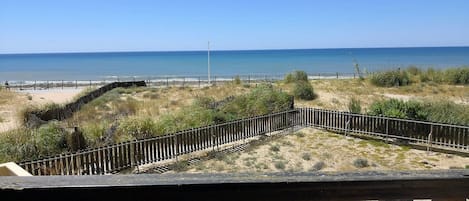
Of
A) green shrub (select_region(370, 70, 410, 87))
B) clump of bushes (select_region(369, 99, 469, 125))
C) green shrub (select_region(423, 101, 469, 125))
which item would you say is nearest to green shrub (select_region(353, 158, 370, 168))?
clump of bushes (select_region(369, 99, 469, 125))

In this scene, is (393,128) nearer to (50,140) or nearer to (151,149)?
(151,149)

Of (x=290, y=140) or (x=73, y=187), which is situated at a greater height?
(x=73, y=187)

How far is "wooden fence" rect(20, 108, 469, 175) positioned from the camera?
10.7 metres

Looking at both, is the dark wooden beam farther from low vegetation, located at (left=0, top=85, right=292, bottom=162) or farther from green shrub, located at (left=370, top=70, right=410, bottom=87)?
green shrub, located at (left=370, top=70, right=410, bottom=87)

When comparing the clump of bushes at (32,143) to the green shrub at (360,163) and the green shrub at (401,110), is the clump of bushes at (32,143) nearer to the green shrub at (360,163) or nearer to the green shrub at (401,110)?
the green shrub at (360,163)

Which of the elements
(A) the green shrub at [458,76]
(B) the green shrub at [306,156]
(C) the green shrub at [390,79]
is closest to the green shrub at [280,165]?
(B) the green shrub at [306,156]

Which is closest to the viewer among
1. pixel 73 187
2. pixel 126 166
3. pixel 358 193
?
pixel 73 187

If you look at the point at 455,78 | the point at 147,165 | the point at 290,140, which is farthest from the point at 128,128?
the point at 455,78

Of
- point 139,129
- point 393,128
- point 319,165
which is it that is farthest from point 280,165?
point 139,129

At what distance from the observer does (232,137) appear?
15094mm

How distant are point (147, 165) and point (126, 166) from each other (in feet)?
2.26

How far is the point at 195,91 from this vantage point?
111 feet

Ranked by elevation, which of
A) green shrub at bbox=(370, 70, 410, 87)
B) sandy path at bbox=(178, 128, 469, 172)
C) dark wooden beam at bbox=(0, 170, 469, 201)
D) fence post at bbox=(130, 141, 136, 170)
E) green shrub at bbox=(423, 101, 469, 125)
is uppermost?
dark wooden beam at bbox=(0, 170, 469, 201)

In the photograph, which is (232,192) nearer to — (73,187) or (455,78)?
(73,187)
